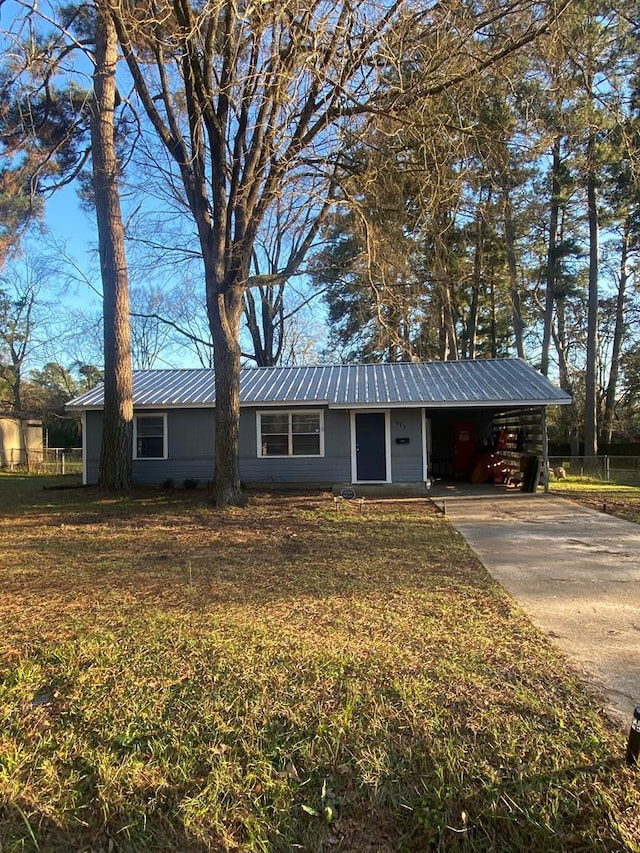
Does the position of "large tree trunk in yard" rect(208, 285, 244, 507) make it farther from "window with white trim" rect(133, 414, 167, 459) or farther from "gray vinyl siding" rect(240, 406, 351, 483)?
"window with white trim" rect(133, 414, 167, 459)

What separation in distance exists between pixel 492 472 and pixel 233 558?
11349mm

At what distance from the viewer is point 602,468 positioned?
2044cm

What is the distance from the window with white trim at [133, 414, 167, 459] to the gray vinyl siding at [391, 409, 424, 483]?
6.45 meters

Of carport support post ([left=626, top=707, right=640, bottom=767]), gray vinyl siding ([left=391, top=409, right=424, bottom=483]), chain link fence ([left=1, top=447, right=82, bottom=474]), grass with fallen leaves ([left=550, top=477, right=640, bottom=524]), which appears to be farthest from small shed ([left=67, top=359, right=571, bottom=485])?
carport support post ([left=626, top=707, right=640, bottom=767])

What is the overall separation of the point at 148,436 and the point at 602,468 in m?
16.9

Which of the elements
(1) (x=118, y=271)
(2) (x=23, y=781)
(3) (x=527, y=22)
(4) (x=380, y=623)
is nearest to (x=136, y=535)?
(4) (x=380, y=623)

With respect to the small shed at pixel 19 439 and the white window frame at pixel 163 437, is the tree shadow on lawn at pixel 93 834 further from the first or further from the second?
the small shed at pixel 19 439

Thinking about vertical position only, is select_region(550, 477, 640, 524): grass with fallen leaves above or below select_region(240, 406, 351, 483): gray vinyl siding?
below

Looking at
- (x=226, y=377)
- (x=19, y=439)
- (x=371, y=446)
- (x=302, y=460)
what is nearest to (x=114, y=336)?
(x=226, y=377)

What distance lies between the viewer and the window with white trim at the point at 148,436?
14.8 meters

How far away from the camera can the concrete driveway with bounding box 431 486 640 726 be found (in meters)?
3.42

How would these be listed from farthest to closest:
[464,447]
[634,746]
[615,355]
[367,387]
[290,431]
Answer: [615,355] → [464,447] → [367,387] → [290,431] → [634,746]

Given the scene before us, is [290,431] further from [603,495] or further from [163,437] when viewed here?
[603,495]

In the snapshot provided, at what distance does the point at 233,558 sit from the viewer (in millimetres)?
6441
